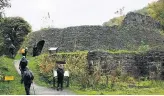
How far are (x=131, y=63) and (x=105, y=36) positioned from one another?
7819 mm

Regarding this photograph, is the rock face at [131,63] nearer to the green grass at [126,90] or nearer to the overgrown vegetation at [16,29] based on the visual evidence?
the green grass at [126,90]

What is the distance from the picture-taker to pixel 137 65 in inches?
1369

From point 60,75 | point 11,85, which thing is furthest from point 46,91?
point 11,85

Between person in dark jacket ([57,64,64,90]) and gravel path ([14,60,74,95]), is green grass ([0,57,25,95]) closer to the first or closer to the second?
gravel path ([14,60,74,95])

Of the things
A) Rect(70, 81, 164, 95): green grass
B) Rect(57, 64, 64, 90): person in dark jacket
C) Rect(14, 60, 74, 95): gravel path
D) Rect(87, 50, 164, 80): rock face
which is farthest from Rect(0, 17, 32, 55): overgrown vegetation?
Rect(57, 64, 64, 90): person in dark jacket

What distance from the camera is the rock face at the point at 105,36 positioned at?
1626 inches

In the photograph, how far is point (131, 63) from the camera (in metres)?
34.9

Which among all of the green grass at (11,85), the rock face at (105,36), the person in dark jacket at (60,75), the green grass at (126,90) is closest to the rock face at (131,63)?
the green grass at (126,90)

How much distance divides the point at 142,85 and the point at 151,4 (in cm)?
3986

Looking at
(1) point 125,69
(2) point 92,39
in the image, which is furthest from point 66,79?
(2) point 92,39

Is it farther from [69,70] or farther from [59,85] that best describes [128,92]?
[69,70]

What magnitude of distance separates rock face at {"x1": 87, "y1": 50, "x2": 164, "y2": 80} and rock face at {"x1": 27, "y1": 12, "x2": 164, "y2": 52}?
6.24 meters

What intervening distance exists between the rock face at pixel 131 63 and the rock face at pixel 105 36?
6238 mm

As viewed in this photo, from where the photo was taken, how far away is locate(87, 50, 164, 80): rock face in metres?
33.1
